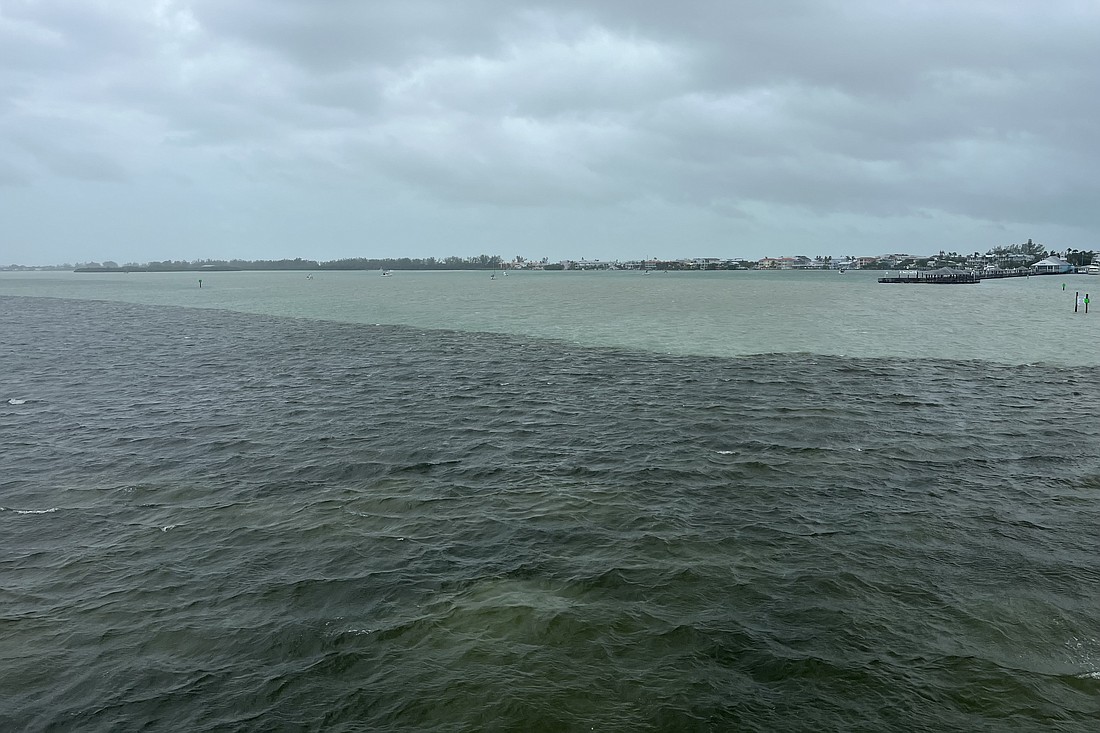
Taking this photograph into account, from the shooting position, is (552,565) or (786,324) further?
(786,324)

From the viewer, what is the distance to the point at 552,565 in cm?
1709

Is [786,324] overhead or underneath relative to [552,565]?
overhead

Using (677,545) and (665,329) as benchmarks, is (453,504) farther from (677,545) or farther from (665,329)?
(665,329)

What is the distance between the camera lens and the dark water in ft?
39.9

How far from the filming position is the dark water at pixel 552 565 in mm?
12164

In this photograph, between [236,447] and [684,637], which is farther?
[236,447]

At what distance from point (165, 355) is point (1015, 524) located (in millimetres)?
59036

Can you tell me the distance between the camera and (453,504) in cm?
2131

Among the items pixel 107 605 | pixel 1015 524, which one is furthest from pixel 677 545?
pixel 107 605

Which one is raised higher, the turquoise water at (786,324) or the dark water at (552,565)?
the turquoise water at (786,324)

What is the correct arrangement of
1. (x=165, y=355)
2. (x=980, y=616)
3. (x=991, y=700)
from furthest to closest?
(x=165, y=355)
(x=980, y=616)
(x=991, y=700)

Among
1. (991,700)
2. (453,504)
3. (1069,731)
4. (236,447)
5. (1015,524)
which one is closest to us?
(1069,731)

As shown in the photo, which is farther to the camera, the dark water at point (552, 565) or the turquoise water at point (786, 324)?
the turquoise water at point (786, 324)

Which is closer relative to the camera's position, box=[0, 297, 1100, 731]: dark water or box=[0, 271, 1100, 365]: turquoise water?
box=[0, 297, 1100, 731]: dark water
